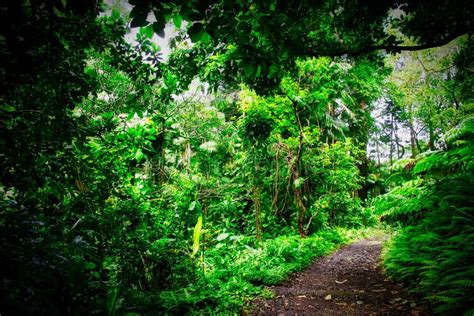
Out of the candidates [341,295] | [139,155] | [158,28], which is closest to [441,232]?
[341,295]

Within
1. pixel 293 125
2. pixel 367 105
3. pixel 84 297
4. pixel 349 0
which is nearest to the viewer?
pixel 84 297

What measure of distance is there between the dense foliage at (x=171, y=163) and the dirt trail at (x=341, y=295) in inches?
11.1

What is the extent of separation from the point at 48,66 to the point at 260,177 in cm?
742

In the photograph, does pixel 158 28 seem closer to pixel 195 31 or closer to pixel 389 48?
pixel 195 31

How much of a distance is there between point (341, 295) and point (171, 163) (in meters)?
3.99

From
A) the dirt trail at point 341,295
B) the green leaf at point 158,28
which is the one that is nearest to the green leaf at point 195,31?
the green leaf at point 158,28

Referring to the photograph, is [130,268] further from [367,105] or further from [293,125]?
[367,105]

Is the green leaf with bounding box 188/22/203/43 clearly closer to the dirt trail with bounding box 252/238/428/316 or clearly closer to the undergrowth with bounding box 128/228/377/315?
the undergrowth with bounding box 128/228/377/315

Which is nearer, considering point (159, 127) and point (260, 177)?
point (159, 127)

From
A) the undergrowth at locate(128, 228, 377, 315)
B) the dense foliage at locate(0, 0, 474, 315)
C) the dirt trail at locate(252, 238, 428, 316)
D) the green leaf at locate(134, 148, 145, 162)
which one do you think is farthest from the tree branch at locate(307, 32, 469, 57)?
the undergrowth at locate(128, 228, 377, 315)

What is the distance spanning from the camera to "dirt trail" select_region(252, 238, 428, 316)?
3.62 metres

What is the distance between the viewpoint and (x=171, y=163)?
5.56 metres

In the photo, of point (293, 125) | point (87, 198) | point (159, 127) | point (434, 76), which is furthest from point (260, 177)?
point (434, 76)

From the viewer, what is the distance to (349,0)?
399 cm
